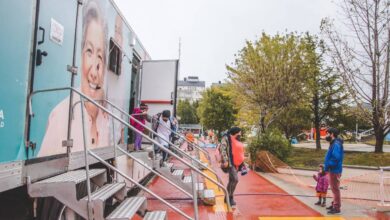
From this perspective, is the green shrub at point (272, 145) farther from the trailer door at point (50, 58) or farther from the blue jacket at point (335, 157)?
the trailer door at point (50, 58)

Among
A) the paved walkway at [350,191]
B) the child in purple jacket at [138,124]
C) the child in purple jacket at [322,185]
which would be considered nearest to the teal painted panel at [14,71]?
the child in purple jacket at [138,124]

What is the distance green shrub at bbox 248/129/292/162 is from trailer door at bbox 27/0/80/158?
11286 millimetres

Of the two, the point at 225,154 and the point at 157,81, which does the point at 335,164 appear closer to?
the point at 225,154

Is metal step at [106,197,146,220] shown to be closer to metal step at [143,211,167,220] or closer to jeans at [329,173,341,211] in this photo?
metal step at [143,211,167,220]

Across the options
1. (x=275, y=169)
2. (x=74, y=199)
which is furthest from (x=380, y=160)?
(x=74, y=199)

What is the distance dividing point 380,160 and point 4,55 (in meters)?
15.7

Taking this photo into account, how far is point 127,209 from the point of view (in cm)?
377

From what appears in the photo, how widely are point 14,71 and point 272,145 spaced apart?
40.9 ft

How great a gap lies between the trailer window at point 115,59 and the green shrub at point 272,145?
29.4 feet

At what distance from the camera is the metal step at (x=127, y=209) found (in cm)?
346

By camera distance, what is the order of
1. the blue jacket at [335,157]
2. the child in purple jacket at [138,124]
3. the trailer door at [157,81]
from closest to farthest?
the blue jacket at [335,157] < the child in purple jacket at [138,124] < the trailer door at [157,81]

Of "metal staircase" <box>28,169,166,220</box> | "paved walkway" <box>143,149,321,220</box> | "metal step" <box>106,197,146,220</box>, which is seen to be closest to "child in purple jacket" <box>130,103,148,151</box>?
"paved walkway" <box>143,149,321,220</box>

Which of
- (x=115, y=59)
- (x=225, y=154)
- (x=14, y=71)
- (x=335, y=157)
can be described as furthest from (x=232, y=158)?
(x=14, y=71)

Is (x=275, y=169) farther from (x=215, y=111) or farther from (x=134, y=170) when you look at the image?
(x=215, y=111)
